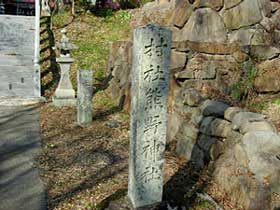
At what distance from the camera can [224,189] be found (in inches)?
158

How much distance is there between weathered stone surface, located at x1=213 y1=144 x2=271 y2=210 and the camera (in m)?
3.50

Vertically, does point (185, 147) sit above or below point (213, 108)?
below

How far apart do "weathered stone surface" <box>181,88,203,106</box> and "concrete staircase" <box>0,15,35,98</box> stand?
5342 millimetres

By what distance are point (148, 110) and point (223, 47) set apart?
4329 millimetres

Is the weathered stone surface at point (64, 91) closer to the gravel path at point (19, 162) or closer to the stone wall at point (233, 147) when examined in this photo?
the gravel path at point (19, 162)

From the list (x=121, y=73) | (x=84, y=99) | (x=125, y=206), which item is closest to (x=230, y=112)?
(x=125, y=206)

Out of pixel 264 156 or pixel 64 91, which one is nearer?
pixel 264 156

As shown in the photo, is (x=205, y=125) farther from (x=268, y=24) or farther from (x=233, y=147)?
(x=268, y=24)

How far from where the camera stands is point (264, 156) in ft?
12.1

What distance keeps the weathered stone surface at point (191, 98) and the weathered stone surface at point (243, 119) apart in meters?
1.02

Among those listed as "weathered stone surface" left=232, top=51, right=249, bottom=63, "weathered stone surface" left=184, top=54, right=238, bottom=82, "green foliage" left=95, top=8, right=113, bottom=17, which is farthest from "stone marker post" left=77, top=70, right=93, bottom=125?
"green foliage" left=95, top=8, right=113, bottom=17

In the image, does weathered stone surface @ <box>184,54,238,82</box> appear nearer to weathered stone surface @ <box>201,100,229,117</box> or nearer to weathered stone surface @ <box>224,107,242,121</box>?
weathered stone surface @ <box>201,100,229,117</box>

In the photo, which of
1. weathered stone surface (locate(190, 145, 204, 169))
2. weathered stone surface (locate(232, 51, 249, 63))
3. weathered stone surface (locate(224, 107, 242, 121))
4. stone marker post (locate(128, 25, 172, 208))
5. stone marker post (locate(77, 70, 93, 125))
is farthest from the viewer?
stone marker post (locate(77, 70, 93, 125))

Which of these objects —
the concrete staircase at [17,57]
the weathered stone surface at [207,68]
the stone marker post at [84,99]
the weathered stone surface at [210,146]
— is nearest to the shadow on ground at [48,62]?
the concrete staircase at [17,57]
